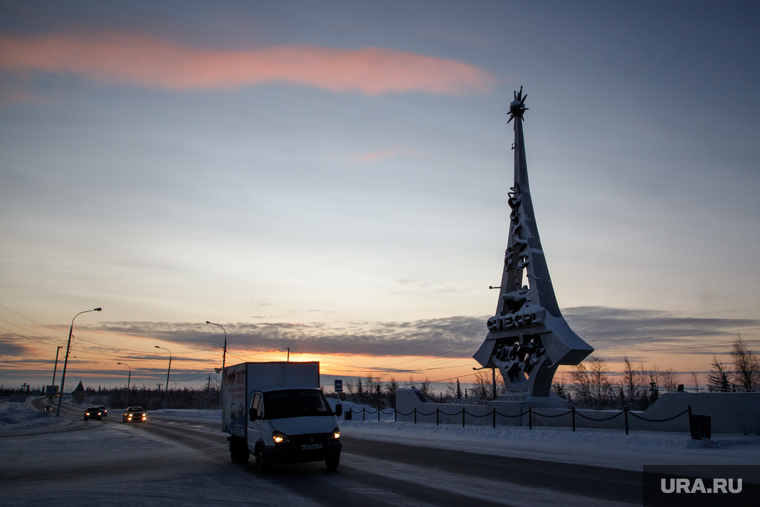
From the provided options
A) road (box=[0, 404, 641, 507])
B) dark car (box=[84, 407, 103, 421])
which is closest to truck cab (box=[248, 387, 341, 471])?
road (box=[0, 404, 641, 507])

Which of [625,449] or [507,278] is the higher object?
[507,278]

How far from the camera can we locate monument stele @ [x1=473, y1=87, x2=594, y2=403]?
27656 mm

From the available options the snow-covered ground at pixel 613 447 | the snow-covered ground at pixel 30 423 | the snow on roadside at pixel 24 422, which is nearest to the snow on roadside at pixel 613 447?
the snow-covered ground at pixel 613 447

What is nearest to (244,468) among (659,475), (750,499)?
(659,475)

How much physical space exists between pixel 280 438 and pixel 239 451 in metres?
3.28

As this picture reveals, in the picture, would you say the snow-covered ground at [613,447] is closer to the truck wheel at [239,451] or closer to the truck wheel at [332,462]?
the truck wheel at [332,462]

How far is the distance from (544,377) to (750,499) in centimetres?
1953

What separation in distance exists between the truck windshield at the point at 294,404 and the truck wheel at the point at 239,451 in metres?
2.11

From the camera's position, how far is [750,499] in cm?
912

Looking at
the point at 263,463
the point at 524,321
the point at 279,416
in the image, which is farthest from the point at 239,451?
the point at 524,321

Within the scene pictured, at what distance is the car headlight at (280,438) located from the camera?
11.9 meters

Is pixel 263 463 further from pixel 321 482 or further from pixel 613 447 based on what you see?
pixel 613 447

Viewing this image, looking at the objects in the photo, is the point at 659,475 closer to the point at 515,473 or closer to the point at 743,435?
the point at 515,473

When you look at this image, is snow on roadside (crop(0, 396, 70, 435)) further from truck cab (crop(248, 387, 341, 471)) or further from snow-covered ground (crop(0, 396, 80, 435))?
truck cab (crop(248, 387, 341, 471))
